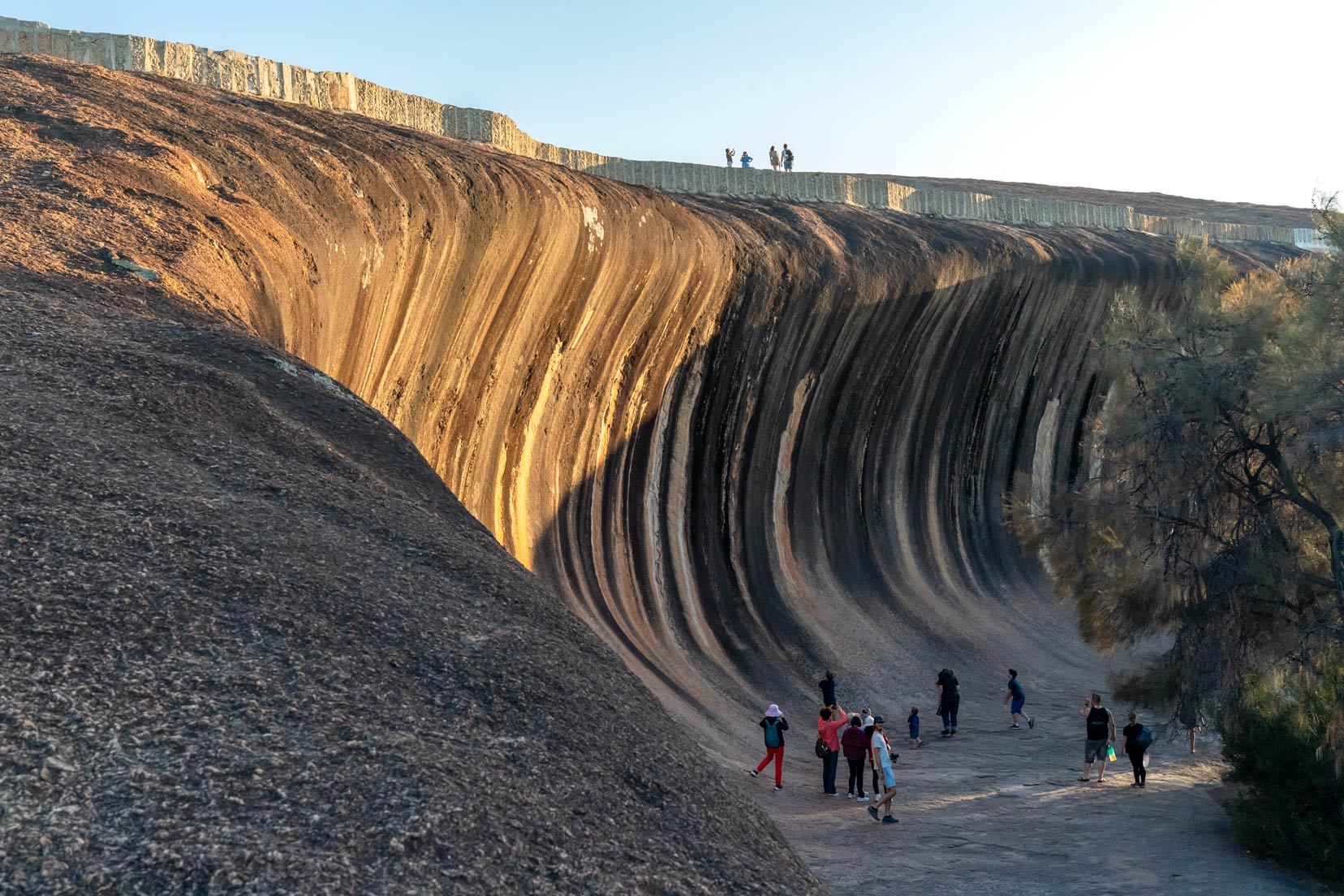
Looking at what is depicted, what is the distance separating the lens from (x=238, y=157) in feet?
42.7

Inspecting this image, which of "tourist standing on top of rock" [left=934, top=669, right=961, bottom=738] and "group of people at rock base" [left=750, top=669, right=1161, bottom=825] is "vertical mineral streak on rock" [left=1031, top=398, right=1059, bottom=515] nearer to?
"tourist standing on top of rock" [left=934, top=669, right=961, bottom=738]

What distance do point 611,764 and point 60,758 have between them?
2.53 metres

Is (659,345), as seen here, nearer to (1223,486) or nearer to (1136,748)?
(1223,486)

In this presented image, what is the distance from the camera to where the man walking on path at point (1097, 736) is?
14188 mm

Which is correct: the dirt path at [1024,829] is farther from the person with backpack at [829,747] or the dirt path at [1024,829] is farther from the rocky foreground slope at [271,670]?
the rocky foreground slope at [271,670]

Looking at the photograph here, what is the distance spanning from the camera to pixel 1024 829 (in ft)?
40.4

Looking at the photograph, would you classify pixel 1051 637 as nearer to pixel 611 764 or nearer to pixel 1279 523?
pixel 1279 523

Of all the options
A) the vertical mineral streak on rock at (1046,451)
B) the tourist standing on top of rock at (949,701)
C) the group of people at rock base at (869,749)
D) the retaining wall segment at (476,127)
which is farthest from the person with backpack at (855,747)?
the vertical mineral streak on rock at (1046,451)

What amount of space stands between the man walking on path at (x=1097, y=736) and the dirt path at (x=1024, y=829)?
25cm

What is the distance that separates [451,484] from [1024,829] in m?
8.95

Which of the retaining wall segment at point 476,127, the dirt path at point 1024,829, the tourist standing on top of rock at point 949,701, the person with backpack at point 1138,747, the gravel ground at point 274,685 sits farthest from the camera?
the tourist standing on top of rock at point 949,701

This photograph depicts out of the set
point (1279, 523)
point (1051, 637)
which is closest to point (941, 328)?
point (1051, 637)

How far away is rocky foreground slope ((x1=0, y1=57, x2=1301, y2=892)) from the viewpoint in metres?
4.93

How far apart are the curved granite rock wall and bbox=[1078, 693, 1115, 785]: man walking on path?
5.49 meters
